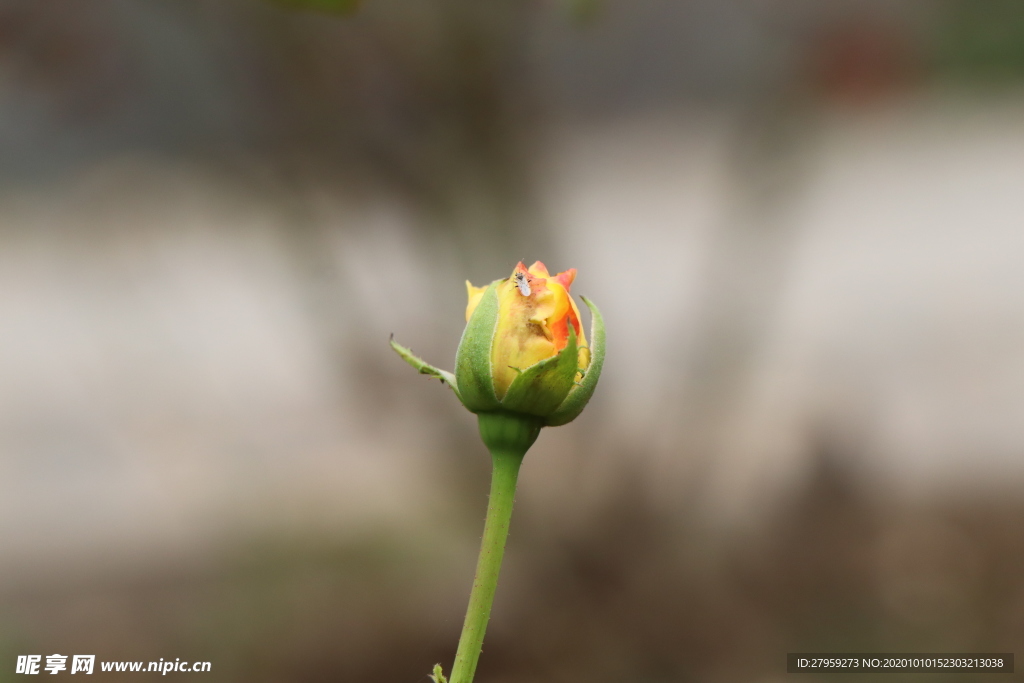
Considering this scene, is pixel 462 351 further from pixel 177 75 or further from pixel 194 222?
pixel 194 222

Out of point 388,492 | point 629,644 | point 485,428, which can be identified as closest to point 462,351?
point 485,428

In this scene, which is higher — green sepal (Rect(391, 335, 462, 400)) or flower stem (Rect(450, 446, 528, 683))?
green sepal (Rect(391, 335, 462, 400))

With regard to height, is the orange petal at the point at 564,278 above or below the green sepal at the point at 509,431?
above

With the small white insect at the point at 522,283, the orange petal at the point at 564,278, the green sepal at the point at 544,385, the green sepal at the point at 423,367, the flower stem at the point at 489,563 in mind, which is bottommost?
the flower stem at the point at 489,563

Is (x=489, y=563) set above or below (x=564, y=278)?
below

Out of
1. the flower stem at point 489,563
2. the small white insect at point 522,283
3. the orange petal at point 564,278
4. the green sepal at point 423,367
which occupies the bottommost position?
the flower stem at point 489,563
